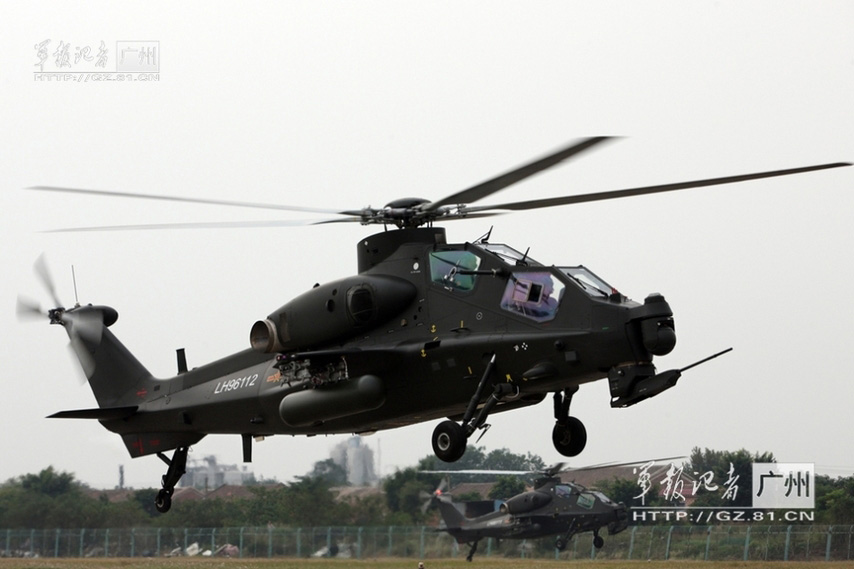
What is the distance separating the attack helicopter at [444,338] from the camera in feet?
44.9

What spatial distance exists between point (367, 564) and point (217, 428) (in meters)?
8.33

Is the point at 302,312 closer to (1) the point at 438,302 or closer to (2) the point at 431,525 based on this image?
(1) the point at 438,302

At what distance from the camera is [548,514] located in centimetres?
3197

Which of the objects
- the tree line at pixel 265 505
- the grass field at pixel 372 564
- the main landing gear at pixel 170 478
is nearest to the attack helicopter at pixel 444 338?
the main landing gear at pixel 170 478

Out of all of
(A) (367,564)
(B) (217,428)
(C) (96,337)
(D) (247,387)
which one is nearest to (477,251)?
(D) (247,387)

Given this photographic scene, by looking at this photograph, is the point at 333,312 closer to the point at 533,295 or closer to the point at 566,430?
the point at 533,295

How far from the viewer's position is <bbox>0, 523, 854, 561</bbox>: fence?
2694cm

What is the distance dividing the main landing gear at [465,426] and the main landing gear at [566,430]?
982mm

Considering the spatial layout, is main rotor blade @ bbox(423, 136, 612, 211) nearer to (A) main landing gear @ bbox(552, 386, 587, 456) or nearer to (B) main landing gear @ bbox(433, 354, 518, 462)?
(B) main landing gear @ bbox(433, 354, 518, 462)

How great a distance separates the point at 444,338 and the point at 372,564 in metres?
11.8

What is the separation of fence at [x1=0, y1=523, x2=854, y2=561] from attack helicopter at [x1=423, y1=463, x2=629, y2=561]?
0.30 meters

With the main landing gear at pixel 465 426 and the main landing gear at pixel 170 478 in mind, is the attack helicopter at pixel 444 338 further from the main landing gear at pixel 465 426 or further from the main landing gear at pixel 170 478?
the main landing gear at pixel 170 478

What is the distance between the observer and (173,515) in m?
28.7

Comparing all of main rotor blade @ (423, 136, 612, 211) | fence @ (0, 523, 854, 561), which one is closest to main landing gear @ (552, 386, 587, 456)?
main rotor blade @ (423, 136, 612, 211)
